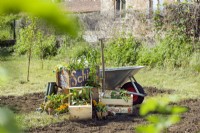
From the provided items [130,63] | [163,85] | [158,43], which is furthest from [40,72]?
[163,85]

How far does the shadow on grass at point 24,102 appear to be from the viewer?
6.96m

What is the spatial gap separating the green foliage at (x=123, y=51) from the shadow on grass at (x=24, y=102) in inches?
197

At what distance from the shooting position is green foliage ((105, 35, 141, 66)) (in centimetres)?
1306

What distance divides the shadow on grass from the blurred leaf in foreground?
21.4 ft

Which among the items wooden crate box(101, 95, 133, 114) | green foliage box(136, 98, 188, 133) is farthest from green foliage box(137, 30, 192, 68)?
green foliage box(136, 98, 188, 133)

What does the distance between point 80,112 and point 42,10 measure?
226 inches

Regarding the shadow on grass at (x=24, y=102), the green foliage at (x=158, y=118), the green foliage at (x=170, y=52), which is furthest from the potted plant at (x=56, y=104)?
the green foliage at (x=158, y=118)

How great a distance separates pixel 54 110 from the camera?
6.41m

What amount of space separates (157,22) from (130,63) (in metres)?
1.55

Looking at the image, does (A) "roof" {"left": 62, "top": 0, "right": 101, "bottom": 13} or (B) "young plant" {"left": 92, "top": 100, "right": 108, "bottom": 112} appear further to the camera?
(A) "roof" {"left": 62, "top": 0, "right": 101, "bottom": 13}

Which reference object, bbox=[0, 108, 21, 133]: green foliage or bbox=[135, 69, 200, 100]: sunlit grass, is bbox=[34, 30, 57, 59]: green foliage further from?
bbox=[0, 108, 21, 133]: green foliage

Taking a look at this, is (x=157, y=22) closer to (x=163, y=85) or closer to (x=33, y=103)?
(x=163, y=85)

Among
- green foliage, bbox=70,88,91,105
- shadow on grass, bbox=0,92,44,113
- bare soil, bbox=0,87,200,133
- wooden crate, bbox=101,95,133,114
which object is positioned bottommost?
bare soil, bbox=0,87,200,133

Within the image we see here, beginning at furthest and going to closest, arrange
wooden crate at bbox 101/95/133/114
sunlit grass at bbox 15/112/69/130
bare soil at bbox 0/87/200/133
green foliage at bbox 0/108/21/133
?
1. wooden crate at bbox 101/95/133/114
2. sunlit grass at bbox 15/112/69/130
3. bare soil at bbox 0/87/200/133
4. green foliage at bbox 0/108/21/133
